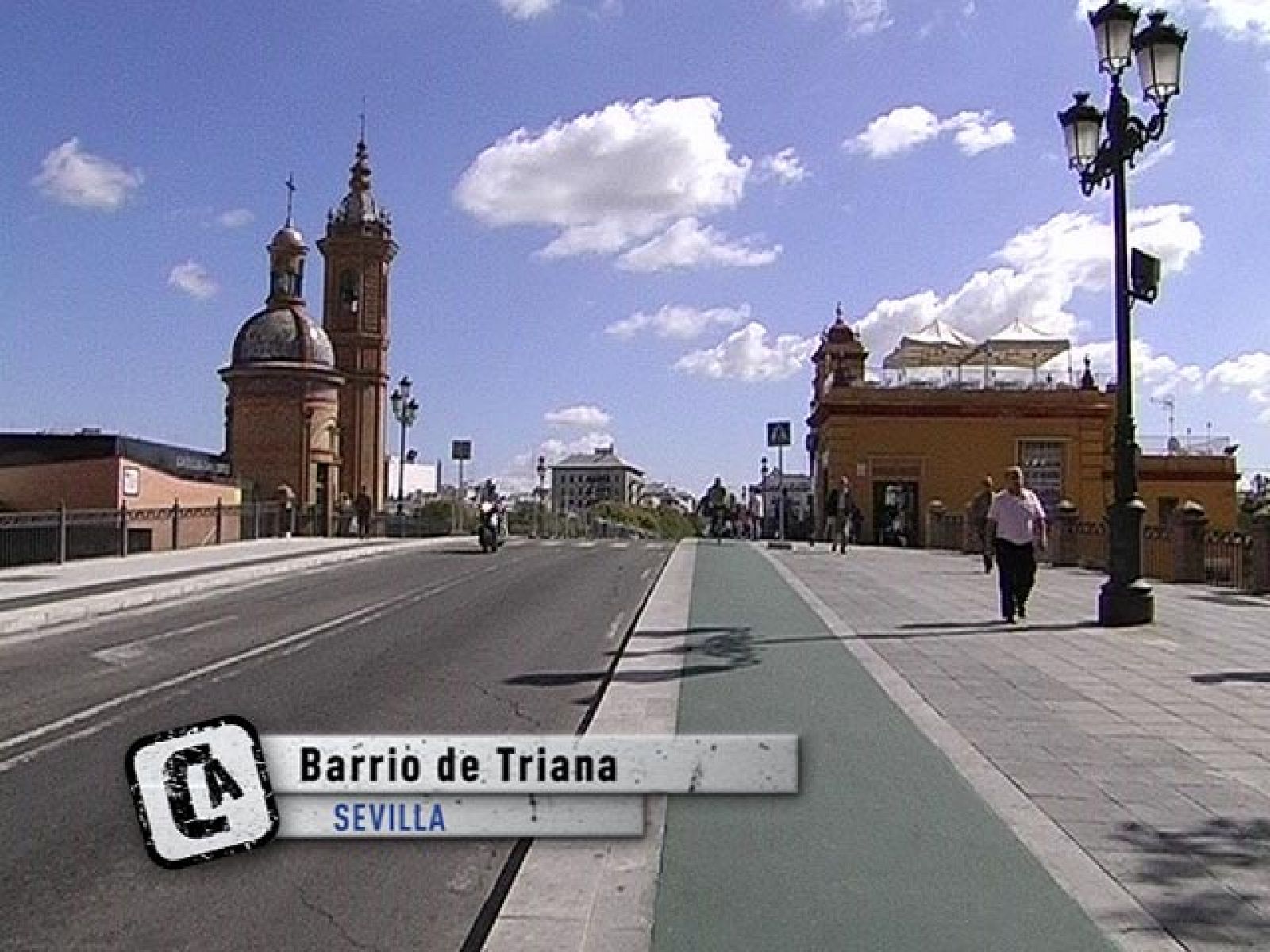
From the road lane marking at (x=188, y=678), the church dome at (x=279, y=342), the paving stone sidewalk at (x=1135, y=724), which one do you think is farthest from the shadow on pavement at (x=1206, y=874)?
the church dome at (x=279, y=342)

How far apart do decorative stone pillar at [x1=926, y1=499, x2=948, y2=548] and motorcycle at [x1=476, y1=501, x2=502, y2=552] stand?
1248 centimetres

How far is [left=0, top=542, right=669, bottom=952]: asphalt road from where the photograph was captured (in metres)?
5.14

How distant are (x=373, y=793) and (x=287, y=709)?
430 centimetres

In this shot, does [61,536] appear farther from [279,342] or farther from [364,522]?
[279,342]

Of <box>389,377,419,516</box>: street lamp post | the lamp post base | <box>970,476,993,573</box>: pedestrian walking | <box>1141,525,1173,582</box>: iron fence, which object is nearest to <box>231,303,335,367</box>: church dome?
<box>389,377,419,516</box>: street lamp post

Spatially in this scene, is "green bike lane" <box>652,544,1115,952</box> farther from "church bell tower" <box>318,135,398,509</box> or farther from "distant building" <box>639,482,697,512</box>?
"distant building" <box>639,482,697,512</box>

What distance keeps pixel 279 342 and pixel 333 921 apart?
5366 centimetres

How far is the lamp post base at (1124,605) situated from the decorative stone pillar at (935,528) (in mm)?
23164

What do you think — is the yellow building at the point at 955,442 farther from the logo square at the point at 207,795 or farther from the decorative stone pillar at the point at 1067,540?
the logo square at the point at 207,795

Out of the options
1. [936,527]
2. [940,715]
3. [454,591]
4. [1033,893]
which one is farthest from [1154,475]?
[1033,893]

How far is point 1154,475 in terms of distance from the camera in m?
49.3

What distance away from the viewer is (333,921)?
16.8 feet

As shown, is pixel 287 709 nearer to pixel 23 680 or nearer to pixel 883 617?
pixel 23 680

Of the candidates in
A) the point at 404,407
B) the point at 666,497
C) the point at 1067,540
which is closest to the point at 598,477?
the point at 666,497
